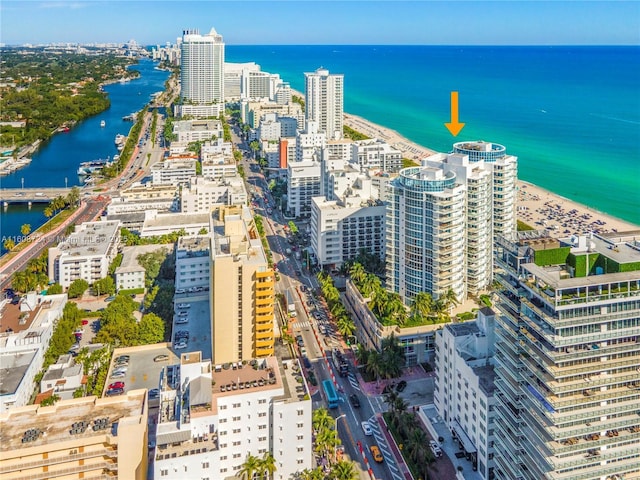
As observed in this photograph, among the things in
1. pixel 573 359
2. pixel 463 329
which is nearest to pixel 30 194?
pixel 463 329

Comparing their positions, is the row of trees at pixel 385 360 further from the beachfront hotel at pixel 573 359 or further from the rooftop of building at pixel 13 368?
the rooftop of building at pixel 13 368

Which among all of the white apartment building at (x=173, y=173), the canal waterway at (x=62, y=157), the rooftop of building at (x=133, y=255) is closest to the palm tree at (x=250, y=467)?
the rooftop of building at (x=133, y=255)

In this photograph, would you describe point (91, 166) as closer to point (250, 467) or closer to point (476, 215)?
point (476, 215)

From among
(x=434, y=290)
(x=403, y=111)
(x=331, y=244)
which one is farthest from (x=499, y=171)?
(x=403, y=111)

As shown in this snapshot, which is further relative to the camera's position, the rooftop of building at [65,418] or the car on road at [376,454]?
the car on road at [376,454]

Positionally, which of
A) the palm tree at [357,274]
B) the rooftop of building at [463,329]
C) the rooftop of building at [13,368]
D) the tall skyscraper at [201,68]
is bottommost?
the rooftop of building at [13,368]

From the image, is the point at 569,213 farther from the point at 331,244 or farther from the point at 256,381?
the point at 256,381

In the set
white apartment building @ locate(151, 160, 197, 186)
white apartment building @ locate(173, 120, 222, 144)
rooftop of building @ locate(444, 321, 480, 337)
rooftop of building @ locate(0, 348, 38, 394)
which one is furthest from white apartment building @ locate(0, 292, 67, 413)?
white apartment building @ locate(173, 120, 222, 144)
